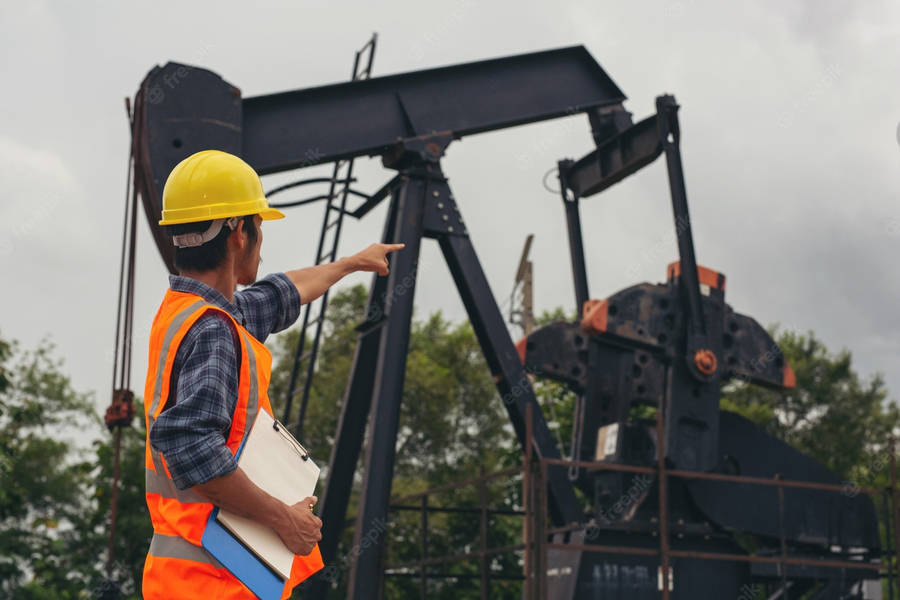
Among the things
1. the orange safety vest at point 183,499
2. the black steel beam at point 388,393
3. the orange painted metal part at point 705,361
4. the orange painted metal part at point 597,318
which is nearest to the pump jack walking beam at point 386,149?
the black steel beam at point 388,393

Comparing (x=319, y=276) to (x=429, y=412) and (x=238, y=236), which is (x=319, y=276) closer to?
(x=238, y=236)

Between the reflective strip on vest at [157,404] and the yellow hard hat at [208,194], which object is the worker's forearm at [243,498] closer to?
the reflective strip on vest at [157,404]

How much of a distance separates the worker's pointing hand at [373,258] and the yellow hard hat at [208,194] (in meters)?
0.48

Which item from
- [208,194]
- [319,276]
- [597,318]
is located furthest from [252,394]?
[597,318]

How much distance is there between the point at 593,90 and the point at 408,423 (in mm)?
21202

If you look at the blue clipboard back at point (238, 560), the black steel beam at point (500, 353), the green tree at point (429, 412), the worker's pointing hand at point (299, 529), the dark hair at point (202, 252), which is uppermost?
the green tree at point (429, 412)

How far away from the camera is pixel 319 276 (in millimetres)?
2932

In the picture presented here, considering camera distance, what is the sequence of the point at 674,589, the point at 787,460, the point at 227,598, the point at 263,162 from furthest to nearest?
the point at 787,460, the point at 674,589, the point at 263,162, the point at 227,598

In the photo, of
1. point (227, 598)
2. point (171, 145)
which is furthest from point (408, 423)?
point (227, 598)

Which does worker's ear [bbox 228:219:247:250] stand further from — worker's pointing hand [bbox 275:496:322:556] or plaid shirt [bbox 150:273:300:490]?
worker's pointing hand [bbox 275:496:322:556]

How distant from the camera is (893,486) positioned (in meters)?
9.32

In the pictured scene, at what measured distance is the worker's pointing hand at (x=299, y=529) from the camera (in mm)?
2240

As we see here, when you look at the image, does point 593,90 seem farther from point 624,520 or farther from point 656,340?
point 624,520

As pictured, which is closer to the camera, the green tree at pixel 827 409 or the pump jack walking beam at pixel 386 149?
the pump jack walking beam at pixel 386 149
